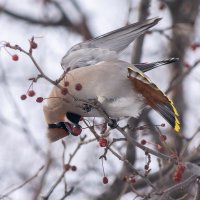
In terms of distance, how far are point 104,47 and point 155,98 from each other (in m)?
0.89

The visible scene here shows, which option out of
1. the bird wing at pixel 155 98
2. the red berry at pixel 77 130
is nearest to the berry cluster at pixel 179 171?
the bird wing at pixel 155 98

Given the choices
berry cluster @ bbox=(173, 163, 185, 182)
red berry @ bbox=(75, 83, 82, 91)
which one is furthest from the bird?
berry cluster @ bbox=(173, 163, 185, 182)

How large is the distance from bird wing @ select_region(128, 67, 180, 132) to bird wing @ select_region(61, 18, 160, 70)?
47 cm

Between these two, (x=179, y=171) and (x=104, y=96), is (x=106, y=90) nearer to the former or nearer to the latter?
(x=104, y=96)

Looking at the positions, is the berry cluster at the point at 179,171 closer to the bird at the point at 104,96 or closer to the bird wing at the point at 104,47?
the bird at the point at 104,96

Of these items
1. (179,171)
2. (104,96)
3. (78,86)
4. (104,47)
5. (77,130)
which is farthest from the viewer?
(104,47)

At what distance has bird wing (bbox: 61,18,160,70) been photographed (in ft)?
16.4

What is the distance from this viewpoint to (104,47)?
5270mm

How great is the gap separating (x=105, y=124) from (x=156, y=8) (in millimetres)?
2508

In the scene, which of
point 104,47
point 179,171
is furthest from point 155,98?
point 104,47

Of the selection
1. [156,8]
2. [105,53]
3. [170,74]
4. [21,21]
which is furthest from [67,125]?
[21,21]

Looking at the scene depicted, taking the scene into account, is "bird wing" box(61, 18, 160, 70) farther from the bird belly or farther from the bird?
the bird belly

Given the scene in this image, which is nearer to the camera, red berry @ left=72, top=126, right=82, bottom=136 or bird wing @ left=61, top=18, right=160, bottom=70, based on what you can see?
red berry @ left=72, top=126, right=82, bottom=136

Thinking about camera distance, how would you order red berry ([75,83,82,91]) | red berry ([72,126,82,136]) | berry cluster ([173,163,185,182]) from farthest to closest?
red berry ([72,126,82,136])
red berry ([75,83,82,91])
berry cluster ([173,163,185,182])
